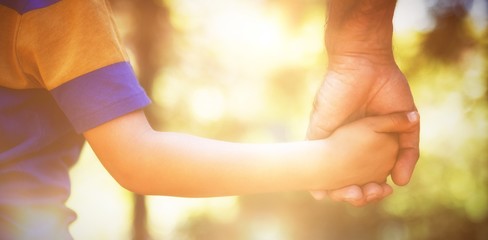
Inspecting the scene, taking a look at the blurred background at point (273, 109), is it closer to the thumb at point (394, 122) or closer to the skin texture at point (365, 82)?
the skin texture at point (365, 82)

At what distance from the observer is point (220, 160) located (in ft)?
2.87

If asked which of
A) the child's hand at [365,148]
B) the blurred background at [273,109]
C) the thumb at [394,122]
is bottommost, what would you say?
the blurred background at [273,109]

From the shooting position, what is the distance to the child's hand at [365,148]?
3.41 feet

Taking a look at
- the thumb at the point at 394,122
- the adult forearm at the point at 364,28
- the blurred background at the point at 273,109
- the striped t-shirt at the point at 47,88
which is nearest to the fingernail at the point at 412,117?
the thumb at the point at 394,122

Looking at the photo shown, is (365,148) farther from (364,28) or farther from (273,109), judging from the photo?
(273,109)

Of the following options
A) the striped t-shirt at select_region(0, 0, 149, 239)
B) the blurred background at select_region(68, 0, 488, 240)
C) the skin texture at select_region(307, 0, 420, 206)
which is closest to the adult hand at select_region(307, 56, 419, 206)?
the skin texture at select_region(307, 0, 420, 206)

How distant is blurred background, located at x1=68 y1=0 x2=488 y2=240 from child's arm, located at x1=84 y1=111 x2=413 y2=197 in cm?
354

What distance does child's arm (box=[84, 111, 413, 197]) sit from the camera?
80cm

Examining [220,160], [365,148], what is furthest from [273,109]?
[220,160]

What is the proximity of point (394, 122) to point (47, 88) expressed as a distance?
2.92 feet

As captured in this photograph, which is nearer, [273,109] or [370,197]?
[370,197]

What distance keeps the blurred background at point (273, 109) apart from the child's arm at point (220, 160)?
354cm

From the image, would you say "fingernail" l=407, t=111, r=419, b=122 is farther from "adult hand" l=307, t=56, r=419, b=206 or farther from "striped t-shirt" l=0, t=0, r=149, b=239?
"striped t-shirt" l=0, t=0, r=149, b=239

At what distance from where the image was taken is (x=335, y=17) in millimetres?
1194
